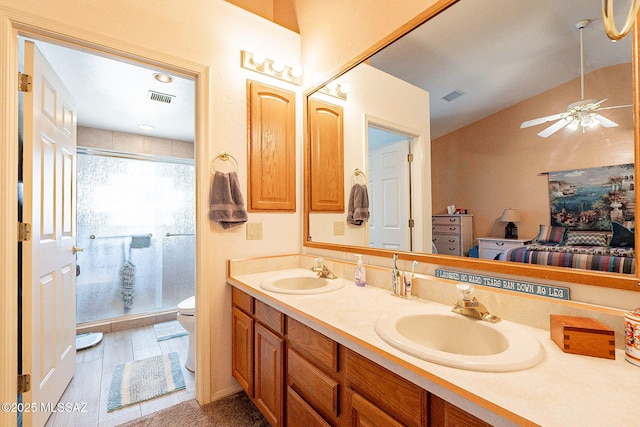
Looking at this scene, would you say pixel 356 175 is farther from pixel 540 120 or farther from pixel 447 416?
pixel 447 416

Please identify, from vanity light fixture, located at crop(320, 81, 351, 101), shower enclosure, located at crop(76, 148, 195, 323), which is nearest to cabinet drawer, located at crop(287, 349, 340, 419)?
vanity light fixture, located at crop(320, 81, 351, 101)

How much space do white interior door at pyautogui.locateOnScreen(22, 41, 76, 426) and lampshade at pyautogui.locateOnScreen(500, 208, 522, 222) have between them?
2146 mm

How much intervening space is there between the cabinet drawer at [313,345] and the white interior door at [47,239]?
1313 millimetres

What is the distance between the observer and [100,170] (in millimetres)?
3113

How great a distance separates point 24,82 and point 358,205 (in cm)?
182

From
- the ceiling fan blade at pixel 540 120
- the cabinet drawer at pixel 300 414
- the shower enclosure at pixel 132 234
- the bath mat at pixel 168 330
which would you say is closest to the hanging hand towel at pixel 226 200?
the cabinet drawer at pixel 300 414

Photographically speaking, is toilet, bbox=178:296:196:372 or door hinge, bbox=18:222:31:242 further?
toilet, bbox=178:296:196:372

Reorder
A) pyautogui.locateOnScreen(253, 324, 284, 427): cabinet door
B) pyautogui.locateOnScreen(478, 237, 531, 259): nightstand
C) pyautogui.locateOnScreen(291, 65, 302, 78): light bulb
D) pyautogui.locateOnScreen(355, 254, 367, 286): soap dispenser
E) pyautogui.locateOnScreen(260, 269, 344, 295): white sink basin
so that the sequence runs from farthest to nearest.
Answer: pyautogui.locateOnScreen(291, 65, 302, 78): light bulb, pyautogui.locateOnScreen(260, 269, 344, 295): white sink basin, pyautogui.locateOnScreen(355, 254, 367, 286): soap dispenser, pyautogui.locateOnScreen(253, 324, 284, 427): cabinet door, pyautogui.locateOnScreen(478, 237, 531, 259): nightstand

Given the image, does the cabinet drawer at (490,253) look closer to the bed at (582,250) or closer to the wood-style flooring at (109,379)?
the bed at (582,250)

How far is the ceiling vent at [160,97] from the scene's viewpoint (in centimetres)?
242

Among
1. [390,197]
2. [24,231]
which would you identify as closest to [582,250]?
[390,197]

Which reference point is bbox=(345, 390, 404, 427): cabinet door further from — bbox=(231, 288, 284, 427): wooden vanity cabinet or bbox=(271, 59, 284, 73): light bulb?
bbox=(271, 59, 284, 73): light bulb

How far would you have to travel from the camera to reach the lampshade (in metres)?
1.06

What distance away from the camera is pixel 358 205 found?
175cm
